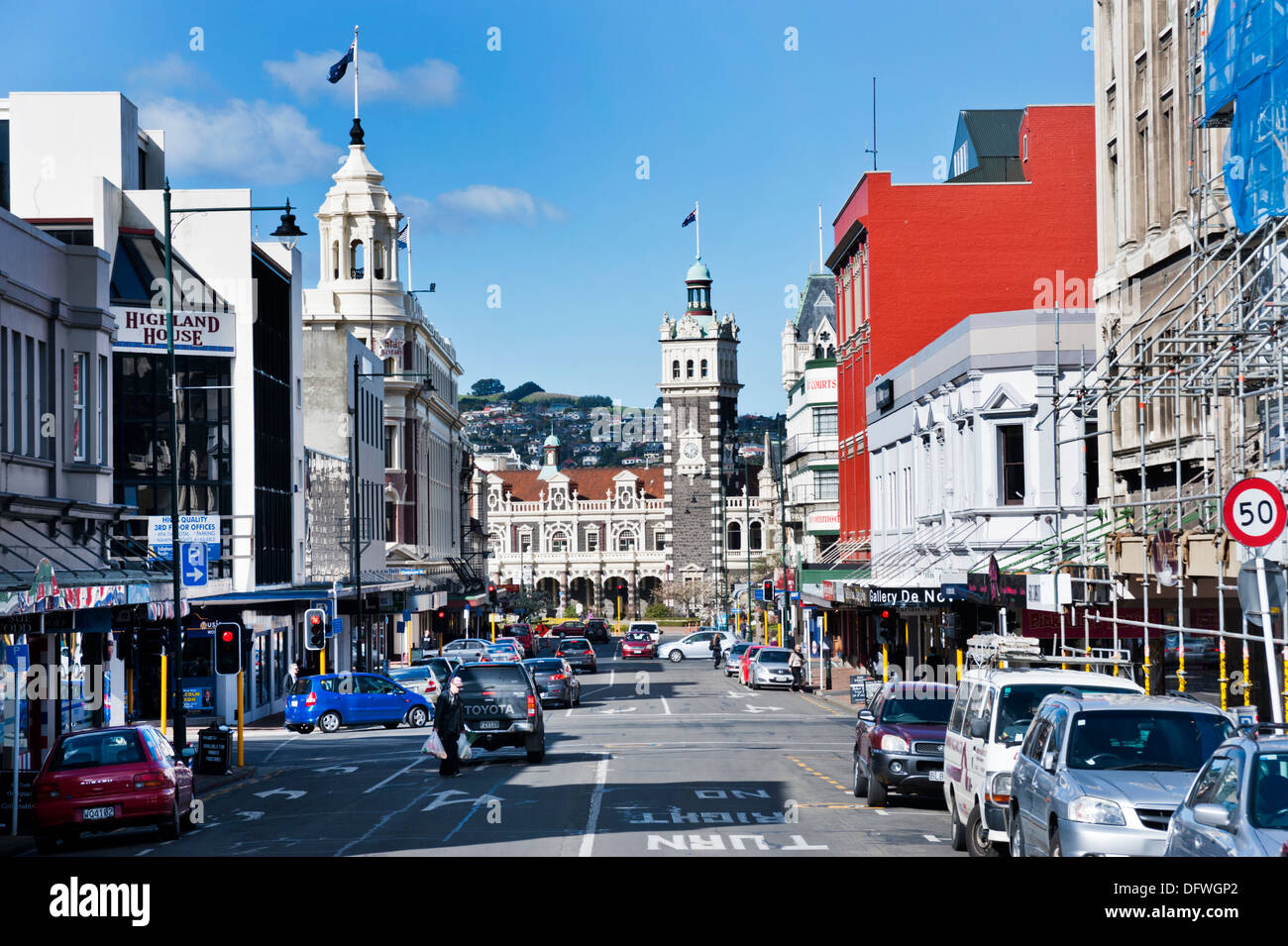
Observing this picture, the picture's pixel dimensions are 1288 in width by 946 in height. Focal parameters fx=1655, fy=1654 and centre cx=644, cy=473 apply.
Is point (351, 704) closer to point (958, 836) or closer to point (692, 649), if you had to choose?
point (958, 836)

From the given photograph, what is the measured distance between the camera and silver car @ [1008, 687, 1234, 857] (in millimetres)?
12062

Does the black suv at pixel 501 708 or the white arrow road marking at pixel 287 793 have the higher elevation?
the black suv at pixel 501 708

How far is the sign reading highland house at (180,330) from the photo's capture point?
44.7m

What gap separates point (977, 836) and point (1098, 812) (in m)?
4.11

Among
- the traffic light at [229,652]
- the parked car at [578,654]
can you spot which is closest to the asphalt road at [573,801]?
the traffic light at [229,652]

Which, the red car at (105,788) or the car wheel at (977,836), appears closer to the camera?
the car wheel at (977,836)

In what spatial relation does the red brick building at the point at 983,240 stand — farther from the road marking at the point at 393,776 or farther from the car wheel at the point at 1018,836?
the car wheel at the point at 1018,836

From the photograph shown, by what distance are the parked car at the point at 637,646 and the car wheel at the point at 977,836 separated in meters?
69.9

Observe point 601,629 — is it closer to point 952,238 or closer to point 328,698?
point 952,238

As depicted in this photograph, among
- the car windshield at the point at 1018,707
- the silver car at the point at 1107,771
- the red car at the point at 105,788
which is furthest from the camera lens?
the red car at the point at 105,788

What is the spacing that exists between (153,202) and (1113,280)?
87.7ft

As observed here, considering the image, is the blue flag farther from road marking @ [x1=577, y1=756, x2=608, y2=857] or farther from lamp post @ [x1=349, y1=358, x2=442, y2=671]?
road marking @ [x1=577, y1=756, x2=608, y2=857]

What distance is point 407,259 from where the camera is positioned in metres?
89.8

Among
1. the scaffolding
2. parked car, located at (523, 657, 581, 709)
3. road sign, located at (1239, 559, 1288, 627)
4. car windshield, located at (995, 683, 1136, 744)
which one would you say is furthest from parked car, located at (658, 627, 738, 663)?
road sign, located at (1239, 559, 1288, 627)
